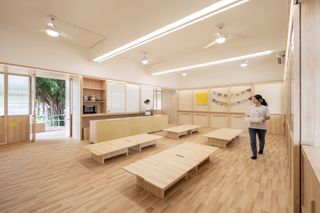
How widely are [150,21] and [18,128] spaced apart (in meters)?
6.08

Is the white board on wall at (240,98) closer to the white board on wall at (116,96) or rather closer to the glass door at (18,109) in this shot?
the white board on wall at (116,96)

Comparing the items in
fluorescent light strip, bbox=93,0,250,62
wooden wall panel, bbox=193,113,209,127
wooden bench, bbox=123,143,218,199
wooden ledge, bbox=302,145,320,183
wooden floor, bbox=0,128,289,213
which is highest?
fluorescent light strip, bbox=93,0,250,62

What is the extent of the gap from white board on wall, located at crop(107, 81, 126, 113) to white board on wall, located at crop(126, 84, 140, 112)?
27 cm

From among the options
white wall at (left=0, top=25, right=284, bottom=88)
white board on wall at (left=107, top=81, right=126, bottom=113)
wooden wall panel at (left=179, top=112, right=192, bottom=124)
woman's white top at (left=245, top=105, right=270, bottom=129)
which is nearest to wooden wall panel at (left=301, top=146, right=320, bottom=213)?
woman's white top at (left=245, top=105, right=270, bottom=129)

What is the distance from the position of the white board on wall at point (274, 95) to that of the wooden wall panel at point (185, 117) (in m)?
4.18

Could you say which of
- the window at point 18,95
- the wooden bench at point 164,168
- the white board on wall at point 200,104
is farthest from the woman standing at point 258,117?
the window at point 18,95

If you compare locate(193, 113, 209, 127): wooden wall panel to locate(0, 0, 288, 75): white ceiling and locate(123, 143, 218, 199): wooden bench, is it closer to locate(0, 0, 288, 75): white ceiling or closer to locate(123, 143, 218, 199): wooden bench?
locate(0, 0, 288, 75): white ceiling

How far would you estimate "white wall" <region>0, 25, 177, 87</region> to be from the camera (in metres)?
3.86

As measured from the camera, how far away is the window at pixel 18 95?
16.5 ft

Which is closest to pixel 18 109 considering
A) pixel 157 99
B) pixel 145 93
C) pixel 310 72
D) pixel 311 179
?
pixel 145 93

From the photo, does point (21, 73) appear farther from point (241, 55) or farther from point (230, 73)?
point (230, 73)

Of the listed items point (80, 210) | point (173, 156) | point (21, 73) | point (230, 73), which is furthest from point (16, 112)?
point (230, 73)

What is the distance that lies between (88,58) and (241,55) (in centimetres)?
550

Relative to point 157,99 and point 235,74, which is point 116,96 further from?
point 235,74
